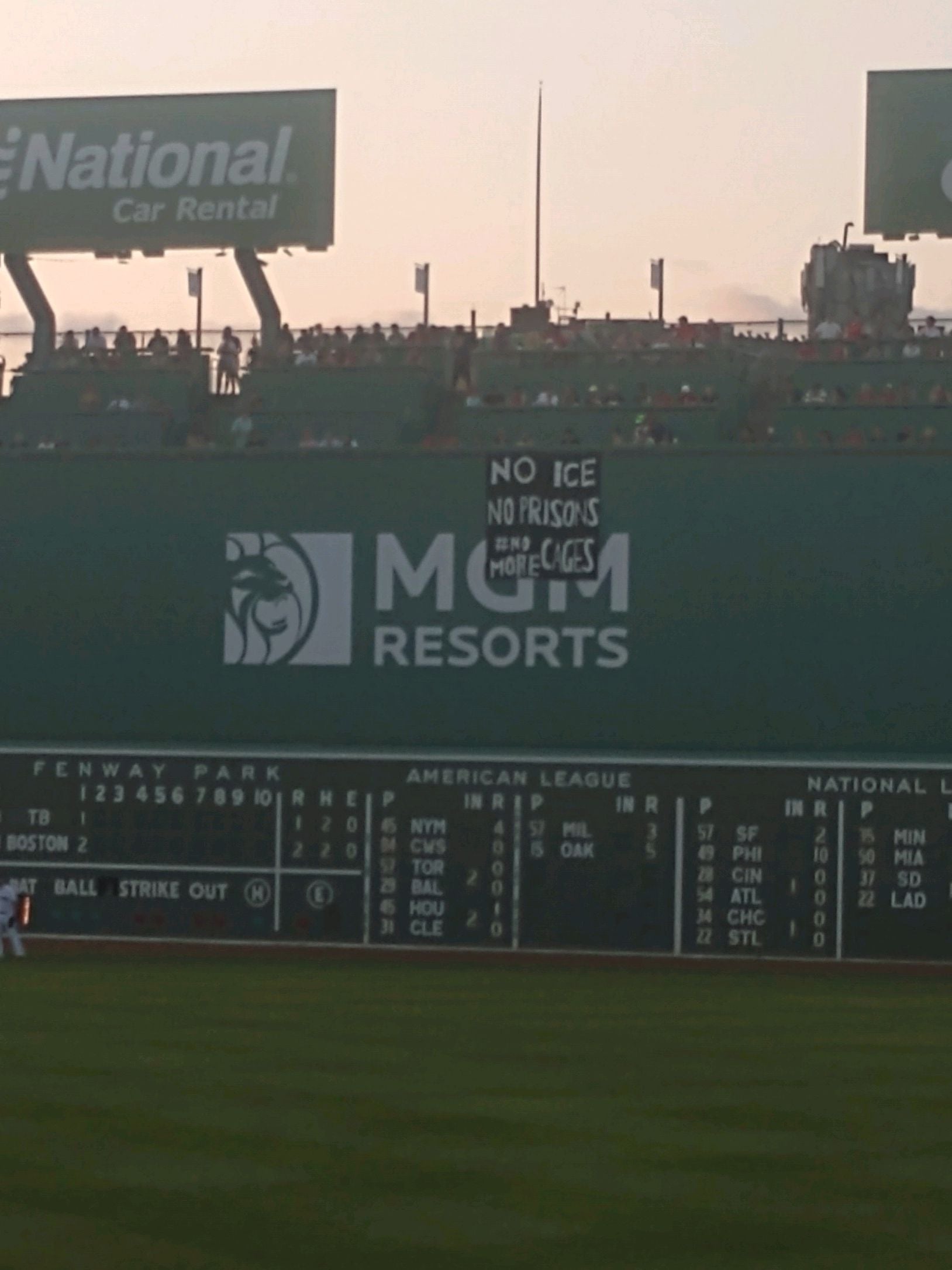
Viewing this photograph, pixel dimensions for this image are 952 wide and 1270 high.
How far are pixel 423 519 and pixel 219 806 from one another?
15.1 ft

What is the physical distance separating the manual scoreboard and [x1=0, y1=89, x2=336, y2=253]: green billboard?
410 inches

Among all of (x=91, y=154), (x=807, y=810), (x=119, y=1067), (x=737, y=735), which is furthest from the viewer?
(x=91, y=154)

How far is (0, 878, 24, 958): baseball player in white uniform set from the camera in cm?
2730

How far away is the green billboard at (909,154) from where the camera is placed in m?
33.0

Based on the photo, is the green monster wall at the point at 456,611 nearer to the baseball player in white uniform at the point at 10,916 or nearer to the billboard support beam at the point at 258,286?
the baseball player in white uniform at the point at 10,916

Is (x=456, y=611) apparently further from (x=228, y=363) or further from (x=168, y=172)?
(x=168, y=172)

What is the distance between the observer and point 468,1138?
10203mm

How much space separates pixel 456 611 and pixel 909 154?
970 cm

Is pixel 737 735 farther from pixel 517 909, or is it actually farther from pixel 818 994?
pixel 818 994

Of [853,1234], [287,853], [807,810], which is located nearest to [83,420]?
[287,853]

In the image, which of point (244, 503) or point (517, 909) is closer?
point (517, 909)

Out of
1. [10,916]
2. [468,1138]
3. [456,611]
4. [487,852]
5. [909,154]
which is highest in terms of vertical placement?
[909,154]

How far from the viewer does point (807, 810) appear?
85.6 feet

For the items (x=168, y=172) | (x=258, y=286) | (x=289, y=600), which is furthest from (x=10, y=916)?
(x=168, y=172)
